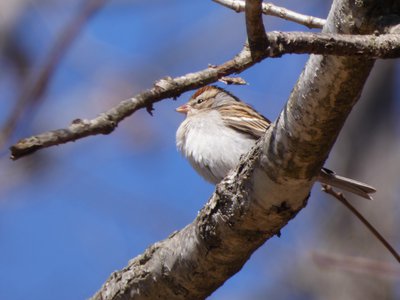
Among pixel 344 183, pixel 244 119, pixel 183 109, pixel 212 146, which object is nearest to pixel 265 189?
pixel 344 183

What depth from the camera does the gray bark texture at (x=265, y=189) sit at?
1.90 metres

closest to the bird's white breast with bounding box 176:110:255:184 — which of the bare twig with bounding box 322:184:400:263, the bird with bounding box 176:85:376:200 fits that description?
the bird with bounding box 176:85:376:200

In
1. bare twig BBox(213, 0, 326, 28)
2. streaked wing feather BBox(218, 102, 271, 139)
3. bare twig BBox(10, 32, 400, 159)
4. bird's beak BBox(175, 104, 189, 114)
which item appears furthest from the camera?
bird's beak BBox(175, 104, 189, 114)

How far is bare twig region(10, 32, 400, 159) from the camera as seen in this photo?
4.72ft

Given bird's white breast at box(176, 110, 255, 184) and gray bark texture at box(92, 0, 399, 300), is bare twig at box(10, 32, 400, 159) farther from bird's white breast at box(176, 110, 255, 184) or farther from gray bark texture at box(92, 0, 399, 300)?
bird's white breast at box(176, 110, 255, 184)

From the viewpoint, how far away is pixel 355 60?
1.86 m

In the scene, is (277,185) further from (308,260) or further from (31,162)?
(308,260)

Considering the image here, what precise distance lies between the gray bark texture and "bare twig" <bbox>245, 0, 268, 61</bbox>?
25 cm

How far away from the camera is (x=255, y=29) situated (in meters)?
1.57

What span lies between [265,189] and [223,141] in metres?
1.75

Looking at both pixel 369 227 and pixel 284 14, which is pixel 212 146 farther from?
pixel 369 227

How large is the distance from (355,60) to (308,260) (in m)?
4.01

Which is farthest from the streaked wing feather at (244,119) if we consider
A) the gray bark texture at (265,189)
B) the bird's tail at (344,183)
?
the gray bark texture at (265,189)

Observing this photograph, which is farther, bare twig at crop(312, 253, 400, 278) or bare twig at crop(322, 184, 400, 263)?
bare twig at crop(312, 253, 400, 278)
